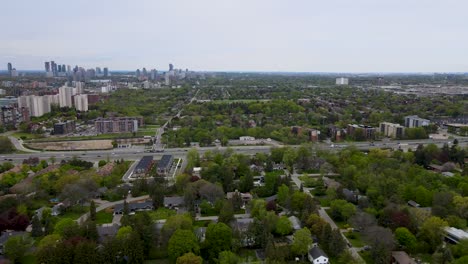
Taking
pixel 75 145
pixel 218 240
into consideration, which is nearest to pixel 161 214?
pixel 218 240

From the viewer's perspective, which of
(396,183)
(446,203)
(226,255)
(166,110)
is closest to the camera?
(226,255)

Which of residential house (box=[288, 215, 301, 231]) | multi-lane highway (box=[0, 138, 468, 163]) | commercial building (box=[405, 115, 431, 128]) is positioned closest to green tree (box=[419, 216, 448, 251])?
residential house (box=[288, 215, 301, 231])

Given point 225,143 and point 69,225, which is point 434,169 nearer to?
point 225,143

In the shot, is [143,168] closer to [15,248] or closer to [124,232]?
[124,232]

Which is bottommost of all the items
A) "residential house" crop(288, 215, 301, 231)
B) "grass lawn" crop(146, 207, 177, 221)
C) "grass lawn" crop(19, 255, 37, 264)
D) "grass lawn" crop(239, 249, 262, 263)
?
"grass lawn" crop(19, 255, 37, 264)

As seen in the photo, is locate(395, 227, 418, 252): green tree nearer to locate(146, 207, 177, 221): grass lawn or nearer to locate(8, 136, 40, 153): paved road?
locate(146, 207, 177, 221): grass lawn

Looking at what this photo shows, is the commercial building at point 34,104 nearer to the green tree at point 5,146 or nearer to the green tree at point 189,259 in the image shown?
the green tree at point 5,146

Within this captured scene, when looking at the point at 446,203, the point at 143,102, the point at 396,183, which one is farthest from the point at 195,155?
the point at 143,102
